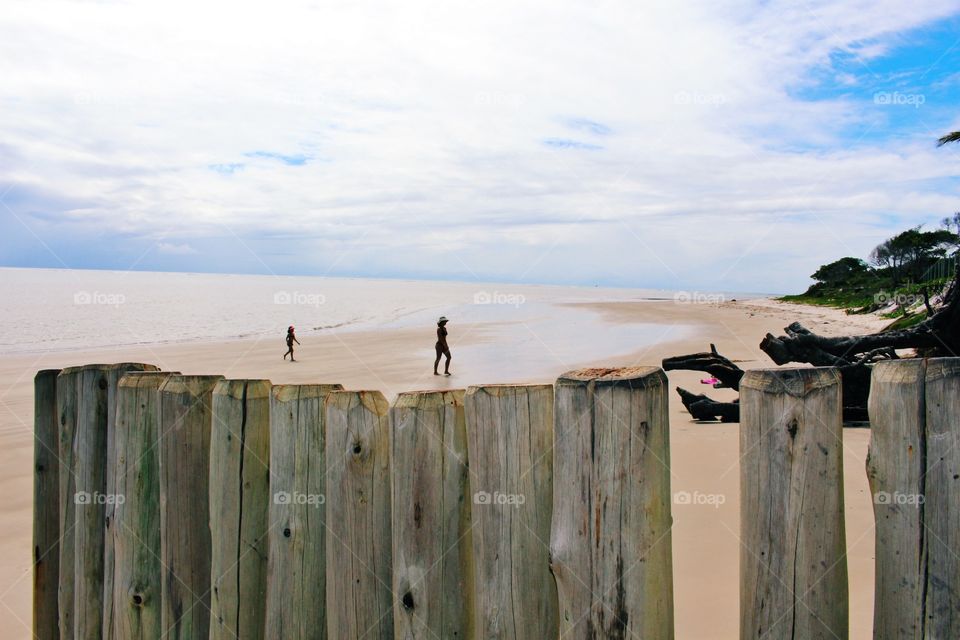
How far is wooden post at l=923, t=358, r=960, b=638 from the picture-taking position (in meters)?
2.18

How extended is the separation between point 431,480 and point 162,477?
132 centimetres

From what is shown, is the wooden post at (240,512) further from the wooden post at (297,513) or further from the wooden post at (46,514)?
the wooden post at (46,514)

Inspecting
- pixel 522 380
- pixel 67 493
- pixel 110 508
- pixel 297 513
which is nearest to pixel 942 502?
pixel 297 513

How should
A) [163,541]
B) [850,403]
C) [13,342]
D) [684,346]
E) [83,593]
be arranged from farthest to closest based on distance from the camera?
[13,342] → [684,346] → [850,403] → [83,593] → [163,541]

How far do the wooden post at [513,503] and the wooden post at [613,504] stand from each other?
0.39 feet

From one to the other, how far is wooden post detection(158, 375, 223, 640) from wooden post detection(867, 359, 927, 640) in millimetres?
2632

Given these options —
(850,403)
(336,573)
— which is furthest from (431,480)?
(850,403)

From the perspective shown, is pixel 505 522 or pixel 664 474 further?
pixel 505 522

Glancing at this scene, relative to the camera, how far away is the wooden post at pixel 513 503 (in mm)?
2500

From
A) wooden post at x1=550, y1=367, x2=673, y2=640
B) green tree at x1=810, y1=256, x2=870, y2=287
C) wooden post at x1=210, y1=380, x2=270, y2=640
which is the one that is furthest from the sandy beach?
green tree at x1=810, y1=256, x2=870, y2=287

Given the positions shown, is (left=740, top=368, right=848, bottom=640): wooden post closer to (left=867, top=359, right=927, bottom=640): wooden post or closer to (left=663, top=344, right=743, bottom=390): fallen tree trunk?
(left=867, top=359, right=927, bottom=640): wooden post

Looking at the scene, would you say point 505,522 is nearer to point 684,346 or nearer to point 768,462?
point 768,462

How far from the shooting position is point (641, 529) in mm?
2322

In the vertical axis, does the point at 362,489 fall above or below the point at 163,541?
above
